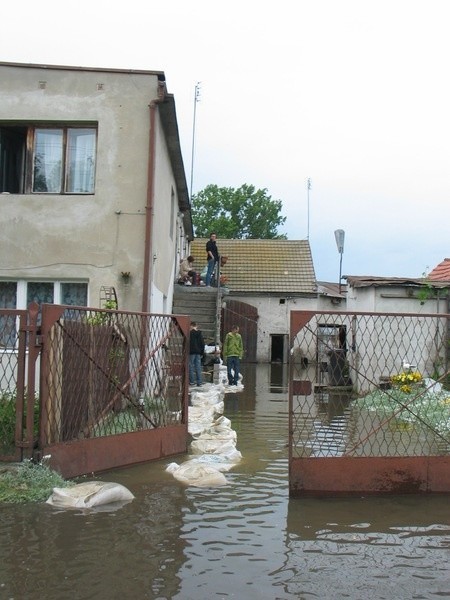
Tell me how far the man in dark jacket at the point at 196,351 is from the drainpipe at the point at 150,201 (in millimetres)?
3502

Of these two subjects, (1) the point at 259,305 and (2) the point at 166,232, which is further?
(1) the point at 259,305

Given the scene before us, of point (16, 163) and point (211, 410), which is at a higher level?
point (16, 163)

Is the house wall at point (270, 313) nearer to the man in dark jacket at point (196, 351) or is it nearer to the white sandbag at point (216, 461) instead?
the man in dark jacket at point (196, 351)

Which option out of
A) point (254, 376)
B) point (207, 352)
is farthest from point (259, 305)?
point (207, 352)

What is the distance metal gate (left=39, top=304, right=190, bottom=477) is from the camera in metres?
7.50

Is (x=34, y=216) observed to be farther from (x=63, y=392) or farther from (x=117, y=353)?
(x=63, y=392)

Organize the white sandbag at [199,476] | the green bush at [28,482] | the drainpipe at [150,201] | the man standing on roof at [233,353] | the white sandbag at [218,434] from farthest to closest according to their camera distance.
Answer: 1. the man standing on roof at [233,353]
2. the drainpipe at [150,201]
3. the white sandbag at [218,434]
4. the white sandbag at [199,476]
5. the green bush at [28,482]

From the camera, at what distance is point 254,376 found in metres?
22.9

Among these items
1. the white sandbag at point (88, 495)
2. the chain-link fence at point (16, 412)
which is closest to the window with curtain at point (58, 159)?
the chain-link fence at point (16, 412)

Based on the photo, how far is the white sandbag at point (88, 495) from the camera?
6625 mm

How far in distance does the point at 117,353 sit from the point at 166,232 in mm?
8010

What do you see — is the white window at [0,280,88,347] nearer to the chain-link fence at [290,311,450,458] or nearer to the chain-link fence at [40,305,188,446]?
the chain-link fence at [40,305,188,446]

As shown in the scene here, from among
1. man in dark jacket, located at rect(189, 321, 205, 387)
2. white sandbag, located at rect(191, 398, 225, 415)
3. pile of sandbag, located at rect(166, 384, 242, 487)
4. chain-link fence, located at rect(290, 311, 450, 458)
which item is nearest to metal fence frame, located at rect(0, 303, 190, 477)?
pile of sandbag, located at rect(166, 384, 242, 487)

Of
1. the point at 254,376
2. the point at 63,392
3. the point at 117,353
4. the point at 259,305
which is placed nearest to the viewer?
the point at 63,392
